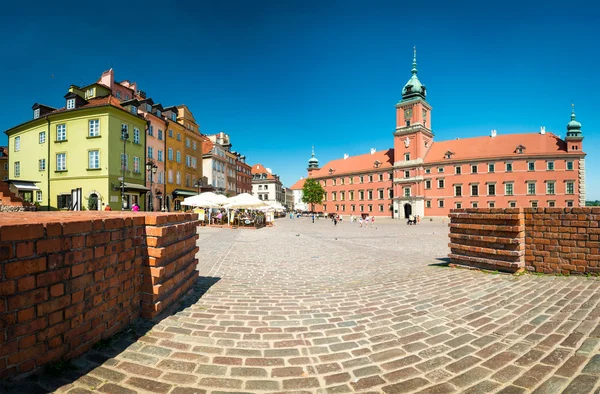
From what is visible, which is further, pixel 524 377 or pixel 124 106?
pixel 124 106

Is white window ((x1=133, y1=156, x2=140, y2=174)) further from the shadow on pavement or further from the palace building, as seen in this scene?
the palace building

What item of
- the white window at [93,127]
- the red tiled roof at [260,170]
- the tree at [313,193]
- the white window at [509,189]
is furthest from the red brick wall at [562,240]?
the red tiled roof at [260,170]

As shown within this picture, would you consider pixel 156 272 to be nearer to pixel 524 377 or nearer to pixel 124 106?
pixel 524 377

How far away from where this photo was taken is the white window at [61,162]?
27047 millimetres

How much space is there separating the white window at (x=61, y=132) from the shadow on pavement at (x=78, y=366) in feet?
106

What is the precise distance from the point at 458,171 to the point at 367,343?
62824mm

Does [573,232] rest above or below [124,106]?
below

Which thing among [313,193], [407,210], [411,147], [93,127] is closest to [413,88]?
[411,147]

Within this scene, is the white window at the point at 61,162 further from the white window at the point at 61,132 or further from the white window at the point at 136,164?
the white window at the point at 136,164

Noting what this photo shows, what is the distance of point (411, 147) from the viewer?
61656mm

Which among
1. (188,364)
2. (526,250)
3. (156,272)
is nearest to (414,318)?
(188,364)

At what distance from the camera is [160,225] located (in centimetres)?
360

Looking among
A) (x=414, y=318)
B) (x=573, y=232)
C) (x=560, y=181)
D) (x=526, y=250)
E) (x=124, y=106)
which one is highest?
(x=124, y=106)

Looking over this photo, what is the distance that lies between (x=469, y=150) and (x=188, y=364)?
221 feet
